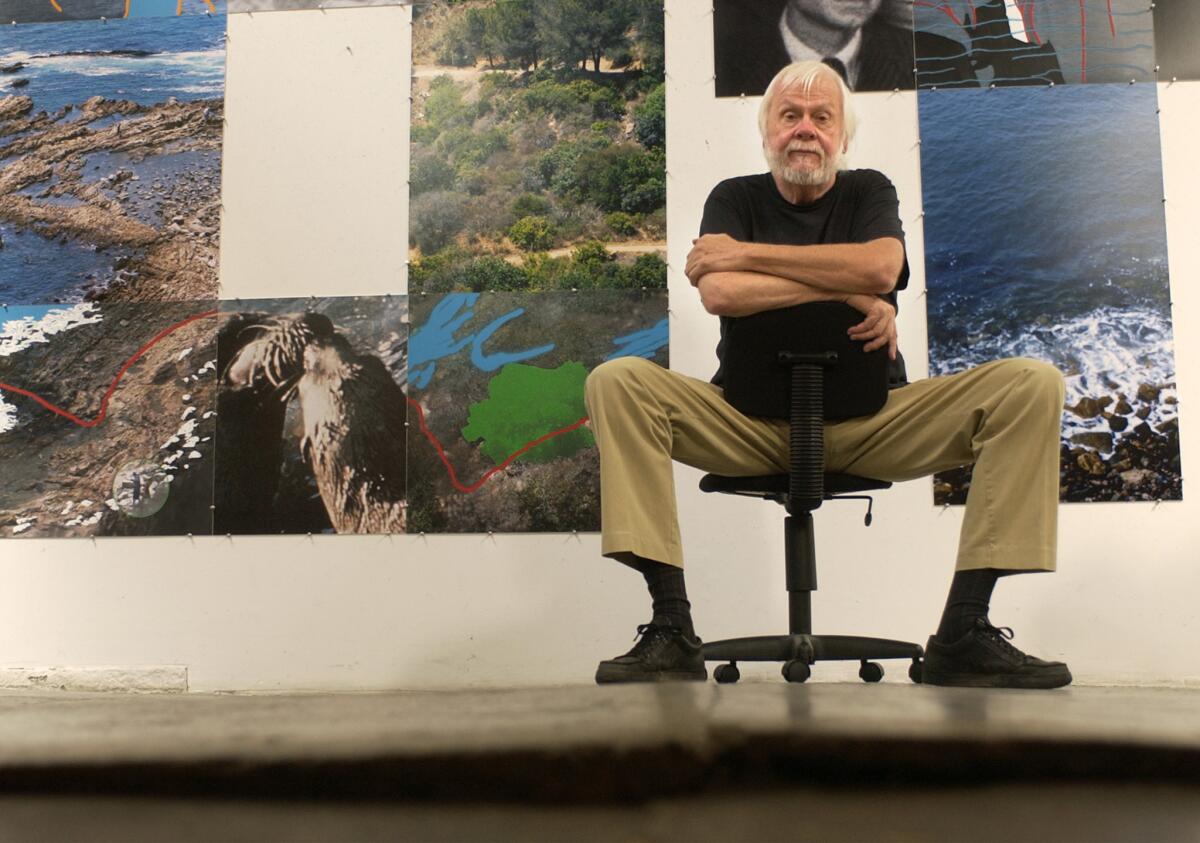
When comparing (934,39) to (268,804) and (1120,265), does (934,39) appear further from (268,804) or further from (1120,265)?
(268,804)

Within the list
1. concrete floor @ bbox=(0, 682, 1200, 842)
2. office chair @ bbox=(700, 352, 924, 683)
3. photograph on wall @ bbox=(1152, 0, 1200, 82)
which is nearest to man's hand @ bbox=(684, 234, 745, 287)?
office chair @ bbox=(700, 352, 924, 683)

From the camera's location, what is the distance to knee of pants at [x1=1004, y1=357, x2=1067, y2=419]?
1714 mm

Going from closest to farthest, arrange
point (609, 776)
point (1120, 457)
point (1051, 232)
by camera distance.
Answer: point (609, 776)
point (1120, 457)
point (1051, 232)

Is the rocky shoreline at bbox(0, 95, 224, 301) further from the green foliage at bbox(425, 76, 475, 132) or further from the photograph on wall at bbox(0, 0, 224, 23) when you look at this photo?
the green foliage at bbox(425, 76, 475, 132)

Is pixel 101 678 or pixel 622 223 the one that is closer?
pixel 101 678

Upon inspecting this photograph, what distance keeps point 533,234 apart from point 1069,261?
1.60 m

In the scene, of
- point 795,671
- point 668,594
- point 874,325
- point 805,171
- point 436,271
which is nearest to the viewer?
point 668,594

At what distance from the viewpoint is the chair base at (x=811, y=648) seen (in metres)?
2.07

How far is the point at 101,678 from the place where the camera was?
119 inches

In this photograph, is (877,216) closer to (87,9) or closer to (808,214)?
(808,214)

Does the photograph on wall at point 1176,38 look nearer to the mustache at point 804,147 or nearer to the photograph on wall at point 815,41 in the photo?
the photograph on wall at point 815,41

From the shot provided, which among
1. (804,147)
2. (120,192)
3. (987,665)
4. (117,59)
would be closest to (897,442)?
(987,665)

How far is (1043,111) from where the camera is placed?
3.17m

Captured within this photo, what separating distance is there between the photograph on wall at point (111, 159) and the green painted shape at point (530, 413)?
3.13 ft
